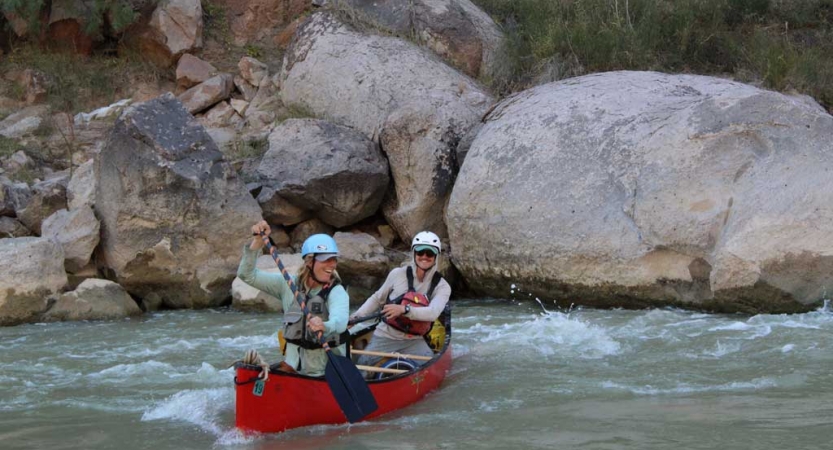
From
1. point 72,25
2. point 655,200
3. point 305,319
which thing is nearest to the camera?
point 305,319

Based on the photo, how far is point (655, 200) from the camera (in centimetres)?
898

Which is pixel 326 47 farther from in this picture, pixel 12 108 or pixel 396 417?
pixel 396 417

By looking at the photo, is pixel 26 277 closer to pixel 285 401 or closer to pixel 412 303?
pixel 412 303

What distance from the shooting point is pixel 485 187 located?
9891 millimetres

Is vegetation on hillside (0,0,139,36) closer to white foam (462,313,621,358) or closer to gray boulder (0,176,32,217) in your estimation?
gray boulder (0,176,32,217)

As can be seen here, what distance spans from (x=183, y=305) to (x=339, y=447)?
17.5ft

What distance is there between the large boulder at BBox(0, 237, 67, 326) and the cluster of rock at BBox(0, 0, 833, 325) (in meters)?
0.02

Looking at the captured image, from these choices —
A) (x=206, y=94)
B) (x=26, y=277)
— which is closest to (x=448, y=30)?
(x=206, y=94)

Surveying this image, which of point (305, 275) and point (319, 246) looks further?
point (305, 275)

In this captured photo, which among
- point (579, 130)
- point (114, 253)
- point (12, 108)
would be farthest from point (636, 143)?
point (12, 108)

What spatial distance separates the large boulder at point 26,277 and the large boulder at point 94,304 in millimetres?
134

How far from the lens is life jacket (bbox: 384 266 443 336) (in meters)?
6.66

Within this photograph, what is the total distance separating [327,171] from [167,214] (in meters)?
1.82

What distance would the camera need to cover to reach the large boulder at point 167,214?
9.76m
